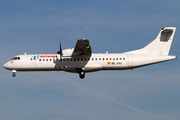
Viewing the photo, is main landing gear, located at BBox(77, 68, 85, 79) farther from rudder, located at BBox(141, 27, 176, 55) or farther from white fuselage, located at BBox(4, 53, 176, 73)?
rudder, located at BBox(141, 27, 176, 55)

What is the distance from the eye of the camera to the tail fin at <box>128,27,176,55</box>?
3803cm

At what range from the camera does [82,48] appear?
1417 inches

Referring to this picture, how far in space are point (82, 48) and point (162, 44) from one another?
29.2ft

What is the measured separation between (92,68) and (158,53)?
732 cm

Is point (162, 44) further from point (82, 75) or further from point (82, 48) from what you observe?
point (82, 75)

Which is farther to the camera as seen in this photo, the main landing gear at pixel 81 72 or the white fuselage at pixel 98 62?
the main landing gear at pixel 81 72

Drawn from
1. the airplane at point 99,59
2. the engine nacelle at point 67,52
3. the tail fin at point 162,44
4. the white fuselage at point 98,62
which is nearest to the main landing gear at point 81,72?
the airplane at point 99,59

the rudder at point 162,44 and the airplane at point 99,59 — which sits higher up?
the rudder at point 162,44

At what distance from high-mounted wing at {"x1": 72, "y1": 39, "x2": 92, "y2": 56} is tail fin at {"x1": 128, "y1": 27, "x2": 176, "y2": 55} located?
6.28 metres

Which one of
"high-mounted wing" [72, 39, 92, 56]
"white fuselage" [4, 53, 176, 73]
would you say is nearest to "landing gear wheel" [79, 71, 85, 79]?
"white fuselage" [4, 53, 176, 73]

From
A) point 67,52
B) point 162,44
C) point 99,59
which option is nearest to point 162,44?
point 162,44

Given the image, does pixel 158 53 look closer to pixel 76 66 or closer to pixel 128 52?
pixel 128 52

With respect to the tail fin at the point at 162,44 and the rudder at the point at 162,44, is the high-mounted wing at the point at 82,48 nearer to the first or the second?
the tail fin at the point at 162,44

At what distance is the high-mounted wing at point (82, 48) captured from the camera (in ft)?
113
